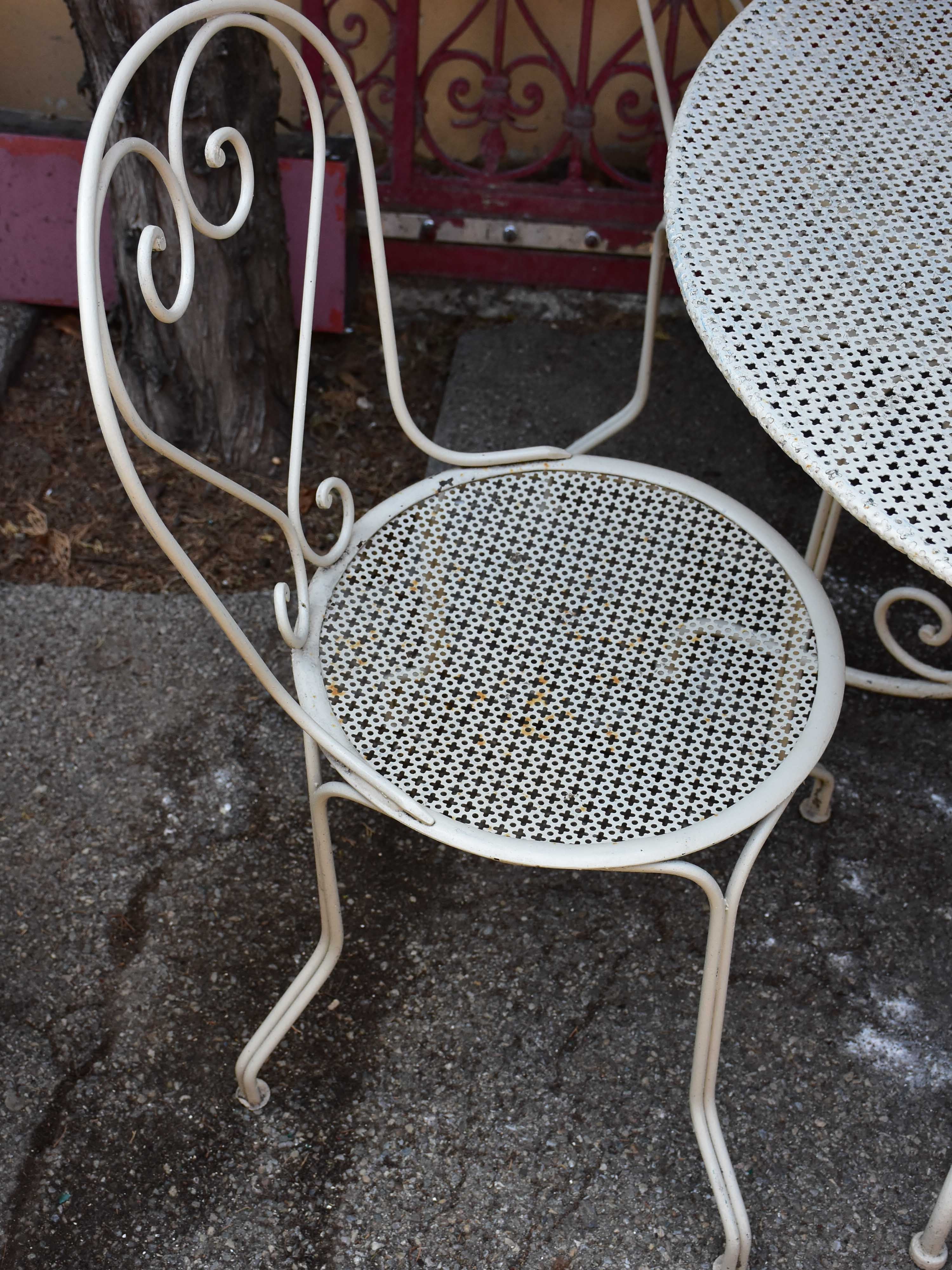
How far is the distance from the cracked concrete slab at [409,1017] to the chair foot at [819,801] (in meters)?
0.03

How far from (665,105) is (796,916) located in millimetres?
1267

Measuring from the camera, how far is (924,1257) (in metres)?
1.56

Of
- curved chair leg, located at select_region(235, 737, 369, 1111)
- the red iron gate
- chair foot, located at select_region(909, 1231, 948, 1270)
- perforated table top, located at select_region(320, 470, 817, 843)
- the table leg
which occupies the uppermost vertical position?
the red iron gate

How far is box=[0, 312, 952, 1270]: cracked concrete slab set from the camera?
161cm

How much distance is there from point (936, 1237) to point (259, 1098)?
2.95 ft

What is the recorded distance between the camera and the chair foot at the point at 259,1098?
1.70 meters

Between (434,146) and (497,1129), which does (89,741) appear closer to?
(497,1129)

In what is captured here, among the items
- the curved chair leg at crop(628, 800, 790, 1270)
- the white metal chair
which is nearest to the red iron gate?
the white metal chair

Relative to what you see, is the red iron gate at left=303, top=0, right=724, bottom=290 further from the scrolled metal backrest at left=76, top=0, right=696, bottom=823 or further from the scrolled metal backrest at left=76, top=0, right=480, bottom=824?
the scrolled metal backrest at left=76, top=0, right=480, bottom=824

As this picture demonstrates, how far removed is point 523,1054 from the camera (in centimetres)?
178

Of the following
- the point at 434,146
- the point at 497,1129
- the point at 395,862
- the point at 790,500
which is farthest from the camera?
the point at 434,146

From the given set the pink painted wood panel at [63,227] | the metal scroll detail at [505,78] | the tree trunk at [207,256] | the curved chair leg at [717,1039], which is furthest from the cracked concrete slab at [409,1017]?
the metal scroll detail at [505,78]

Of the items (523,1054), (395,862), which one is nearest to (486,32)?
(395,862)

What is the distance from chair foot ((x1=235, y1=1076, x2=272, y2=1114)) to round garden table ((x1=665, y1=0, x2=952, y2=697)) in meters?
1.10
